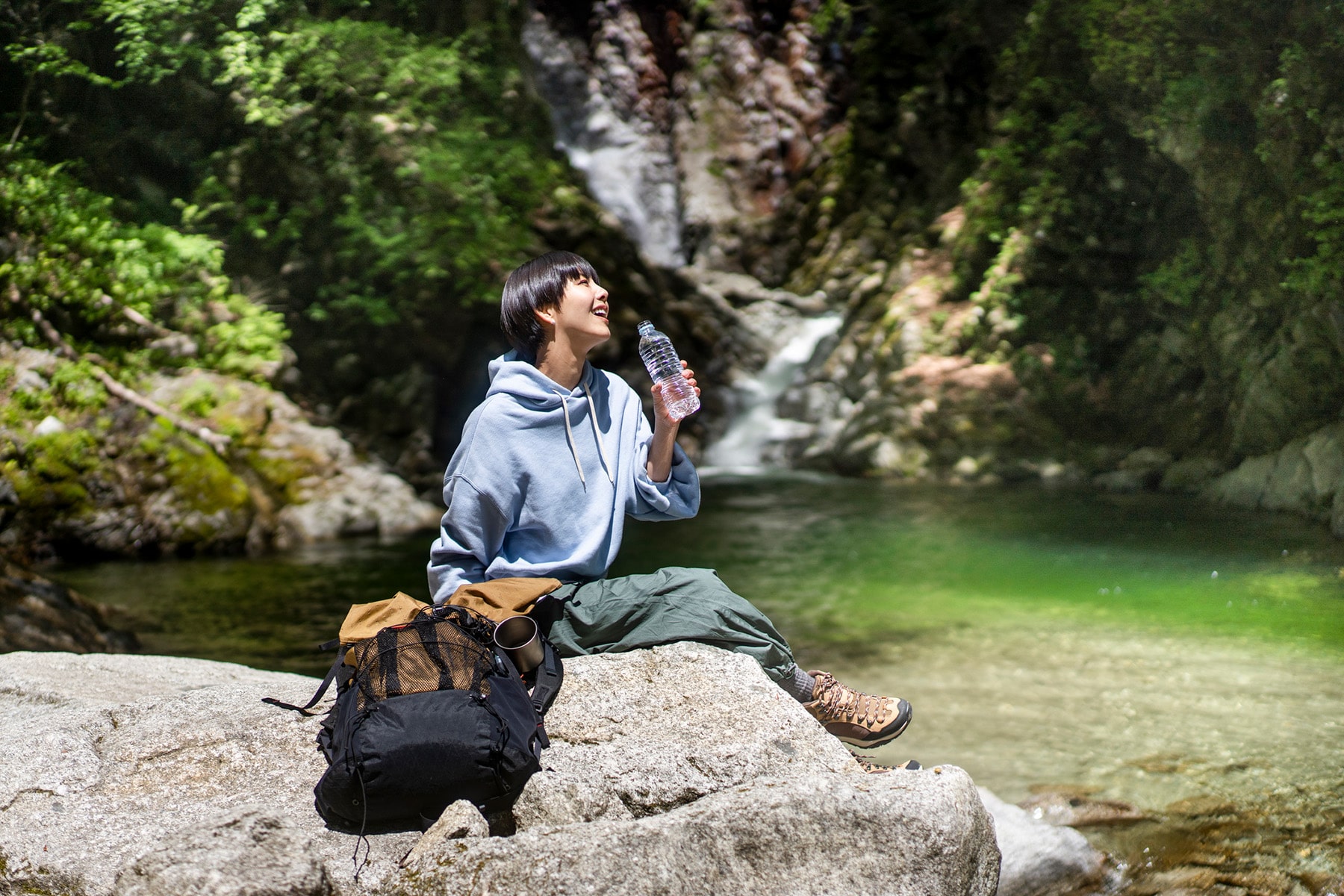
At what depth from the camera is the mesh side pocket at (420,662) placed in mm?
2258

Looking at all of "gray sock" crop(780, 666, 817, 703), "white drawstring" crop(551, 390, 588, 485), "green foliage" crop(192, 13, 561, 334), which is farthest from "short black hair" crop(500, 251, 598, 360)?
"green foliage" crop(192, 13, 561, 334)

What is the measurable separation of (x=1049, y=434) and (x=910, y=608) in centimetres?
683

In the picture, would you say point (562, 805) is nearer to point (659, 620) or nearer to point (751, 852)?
point (751, 852)

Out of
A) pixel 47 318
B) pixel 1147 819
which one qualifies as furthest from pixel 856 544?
pixel 47 318

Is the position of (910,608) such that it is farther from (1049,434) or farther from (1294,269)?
(1049,434)

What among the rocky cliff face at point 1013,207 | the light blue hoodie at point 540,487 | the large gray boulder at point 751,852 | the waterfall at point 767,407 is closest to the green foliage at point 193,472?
the waterfall at point 767,407

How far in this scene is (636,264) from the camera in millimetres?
15180

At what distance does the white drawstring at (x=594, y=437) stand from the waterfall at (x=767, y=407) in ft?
38.1

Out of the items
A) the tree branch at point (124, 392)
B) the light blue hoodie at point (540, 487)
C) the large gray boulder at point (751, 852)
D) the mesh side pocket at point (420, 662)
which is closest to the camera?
the large gray boulder at point (751, 852)

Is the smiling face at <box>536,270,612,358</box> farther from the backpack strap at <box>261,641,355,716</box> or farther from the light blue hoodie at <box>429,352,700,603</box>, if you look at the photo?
the backpack strap at <box>261,641,355,716</box>

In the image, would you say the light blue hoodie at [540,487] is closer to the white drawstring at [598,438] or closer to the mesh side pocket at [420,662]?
the white drawstring at [598,438]

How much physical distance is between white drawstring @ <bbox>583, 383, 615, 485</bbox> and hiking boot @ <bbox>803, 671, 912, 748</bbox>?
0.80 metres

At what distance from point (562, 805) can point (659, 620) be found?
62 cm

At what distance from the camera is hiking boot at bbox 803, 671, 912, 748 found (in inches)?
107
